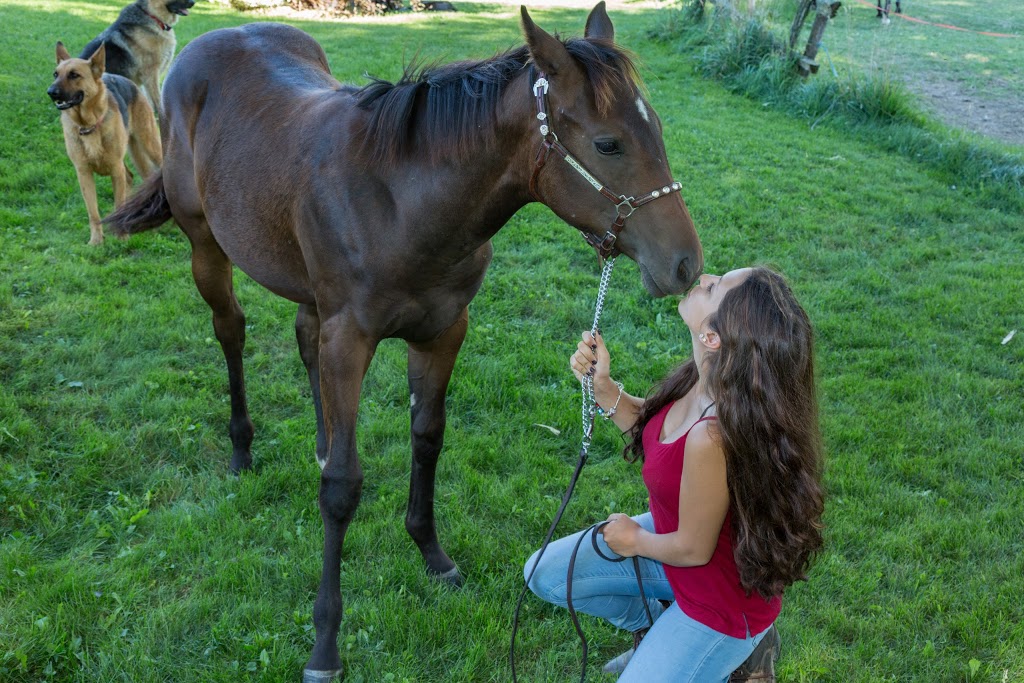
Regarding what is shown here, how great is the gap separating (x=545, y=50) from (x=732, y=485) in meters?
1.35

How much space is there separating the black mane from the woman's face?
61 centimetres

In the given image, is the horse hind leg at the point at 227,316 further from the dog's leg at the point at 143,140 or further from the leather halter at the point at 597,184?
the dog's leg at the point at 143,140

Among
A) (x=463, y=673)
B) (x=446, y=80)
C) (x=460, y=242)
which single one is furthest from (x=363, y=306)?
(x=463, y=673)

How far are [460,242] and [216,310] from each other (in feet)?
6.66

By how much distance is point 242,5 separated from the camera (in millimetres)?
16094

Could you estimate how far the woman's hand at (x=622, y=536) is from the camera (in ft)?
7.61

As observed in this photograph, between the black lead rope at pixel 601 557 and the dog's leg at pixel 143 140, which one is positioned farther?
the dog's leg at pixel 143 140

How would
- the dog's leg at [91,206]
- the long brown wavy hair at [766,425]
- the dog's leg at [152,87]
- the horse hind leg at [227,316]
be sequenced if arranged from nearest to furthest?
the long brown wavy hair at [766,425] → the horse hind leg at [227,316] → the dog's leg at [91,206] → the dog's leg at [152,87]

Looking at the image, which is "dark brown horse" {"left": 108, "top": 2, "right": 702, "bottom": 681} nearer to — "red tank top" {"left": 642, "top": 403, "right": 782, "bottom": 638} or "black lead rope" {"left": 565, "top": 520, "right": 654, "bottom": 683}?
"red tank top" {"left": 642, "top": 403, "right": 782, "bottom": 638}

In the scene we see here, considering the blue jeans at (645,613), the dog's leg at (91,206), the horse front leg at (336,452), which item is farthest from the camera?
the dog's leg at (91,206)

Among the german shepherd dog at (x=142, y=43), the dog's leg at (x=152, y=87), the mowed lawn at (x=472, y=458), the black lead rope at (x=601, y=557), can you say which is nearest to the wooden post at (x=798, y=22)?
the mowed lawn at (x=472, y=458)

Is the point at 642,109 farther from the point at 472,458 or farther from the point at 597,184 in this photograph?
the point at 472,458

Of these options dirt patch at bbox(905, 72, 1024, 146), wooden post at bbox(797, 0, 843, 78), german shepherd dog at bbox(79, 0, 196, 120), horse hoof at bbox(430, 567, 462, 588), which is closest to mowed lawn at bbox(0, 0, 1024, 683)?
horse hoof at bbox(430, 567, 462, 588)

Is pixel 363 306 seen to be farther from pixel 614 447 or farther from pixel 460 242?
pixel 614 447
